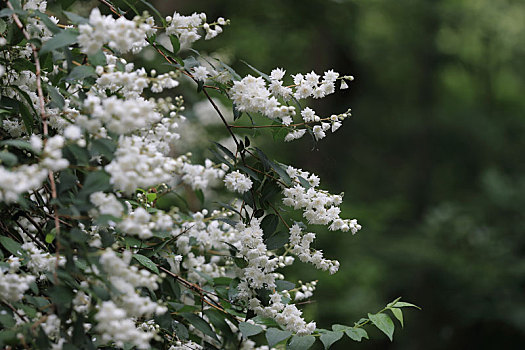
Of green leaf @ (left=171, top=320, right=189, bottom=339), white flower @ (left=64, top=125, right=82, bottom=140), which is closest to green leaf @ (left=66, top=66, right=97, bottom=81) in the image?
white flower @ (left=64, top=125, right=82, bottom=140)

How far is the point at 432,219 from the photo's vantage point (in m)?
6.71

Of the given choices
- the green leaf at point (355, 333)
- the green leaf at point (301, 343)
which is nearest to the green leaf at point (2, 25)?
the green leaf at point (301, 343)

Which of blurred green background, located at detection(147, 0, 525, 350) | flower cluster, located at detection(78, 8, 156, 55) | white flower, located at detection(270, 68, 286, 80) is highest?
white flower, located at detection(270, 68, 286, 80)

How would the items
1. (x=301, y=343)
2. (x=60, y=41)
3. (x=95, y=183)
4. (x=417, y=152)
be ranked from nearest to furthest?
(x=95, y=183) < (x=60, y=41) < (x=301, y=343) < (x=417, y=152)

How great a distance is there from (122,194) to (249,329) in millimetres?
474

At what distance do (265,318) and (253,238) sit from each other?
21 centimetres

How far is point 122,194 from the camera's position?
1478 millimetres

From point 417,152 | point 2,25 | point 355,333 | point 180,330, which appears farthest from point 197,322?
point 417,152

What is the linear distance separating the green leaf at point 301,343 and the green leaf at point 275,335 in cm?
6

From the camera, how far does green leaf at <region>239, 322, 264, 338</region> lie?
1.42m

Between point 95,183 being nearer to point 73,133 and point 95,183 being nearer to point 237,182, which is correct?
point 73,133

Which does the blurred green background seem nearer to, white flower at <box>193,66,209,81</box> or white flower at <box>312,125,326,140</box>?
white flower at <box>312,125,326,140</box>

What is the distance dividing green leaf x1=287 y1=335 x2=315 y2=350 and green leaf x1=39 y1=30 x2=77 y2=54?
91cm

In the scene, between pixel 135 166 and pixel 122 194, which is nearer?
pixel 135 166
